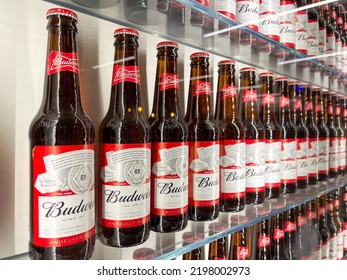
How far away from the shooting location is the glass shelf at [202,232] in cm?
65

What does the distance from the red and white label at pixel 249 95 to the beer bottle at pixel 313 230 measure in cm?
64

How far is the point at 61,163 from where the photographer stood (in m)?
0.51

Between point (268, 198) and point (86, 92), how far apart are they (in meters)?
0.71

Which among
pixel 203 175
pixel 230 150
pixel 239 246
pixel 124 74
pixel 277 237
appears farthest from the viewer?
pixel 277 237

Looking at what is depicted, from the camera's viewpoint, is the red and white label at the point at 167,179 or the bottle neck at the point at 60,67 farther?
the red and white label at the point at 167,179

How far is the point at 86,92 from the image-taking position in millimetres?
722

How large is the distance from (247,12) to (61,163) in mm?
677

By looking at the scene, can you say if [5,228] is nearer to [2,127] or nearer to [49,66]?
[2,127]

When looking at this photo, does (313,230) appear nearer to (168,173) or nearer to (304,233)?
(304,233)

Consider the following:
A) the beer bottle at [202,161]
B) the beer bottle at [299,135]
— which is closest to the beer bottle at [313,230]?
the beer bottle at [299,135]

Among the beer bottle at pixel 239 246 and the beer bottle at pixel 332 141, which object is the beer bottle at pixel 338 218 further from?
the beer bottle at pixel 239 246

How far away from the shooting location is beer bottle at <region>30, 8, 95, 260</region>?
506mm

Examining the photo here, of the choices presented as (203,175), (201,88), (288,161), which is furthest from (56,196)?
(288,161)
